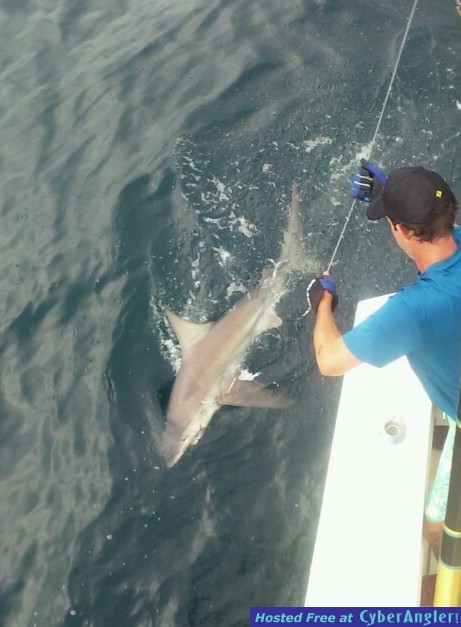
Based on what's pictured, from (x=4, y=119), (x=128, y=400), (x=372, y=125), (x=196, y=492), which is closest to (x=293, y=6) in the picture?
(x=372, y=125)

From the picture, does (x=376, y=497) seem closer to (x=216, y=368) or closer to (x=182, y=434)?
(x=182, y=434)

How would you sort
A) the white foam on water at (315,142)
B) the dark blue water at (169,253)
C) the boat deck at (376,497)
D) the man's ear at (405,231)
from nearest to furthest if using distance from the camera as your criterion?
the man's ear at (405,231) → the boat deck at (376,497) → the dark blue water at (169,253) → the white foam on water at (315,142)

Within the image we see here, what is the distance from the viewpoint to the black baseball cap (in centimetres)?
322

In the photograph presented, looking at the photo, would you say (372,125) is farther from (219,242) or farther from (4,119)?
(4,119)

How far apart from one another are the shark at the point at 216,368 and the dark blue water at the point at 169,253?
0.13m

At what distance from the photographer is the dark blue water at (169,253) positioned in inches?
198

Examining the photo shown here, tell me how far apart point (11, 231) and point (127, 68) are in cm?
360

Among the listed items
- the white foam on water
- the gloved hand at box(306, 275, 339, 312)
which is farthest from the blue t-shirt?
the white foam on water

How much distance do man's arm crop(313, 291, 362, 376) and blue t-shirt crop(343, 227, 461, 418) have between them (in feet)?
0.27

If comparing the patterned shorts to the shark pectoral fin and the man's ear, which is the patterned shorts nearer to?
the man's ear

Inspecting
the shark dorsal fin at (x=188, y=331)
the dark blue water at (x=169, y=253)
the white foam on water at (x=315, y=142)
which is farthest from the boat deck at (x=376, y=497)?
the white foam on water at (x=315, y=142)

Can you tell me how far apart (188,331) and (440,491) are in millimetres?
3196

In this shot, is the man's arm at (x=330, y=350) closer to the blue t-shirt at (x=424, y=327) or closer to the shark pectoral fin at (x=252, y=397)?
the blue t-shirt at (x=424, y=327)

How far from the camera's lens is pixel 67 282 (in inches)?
277
